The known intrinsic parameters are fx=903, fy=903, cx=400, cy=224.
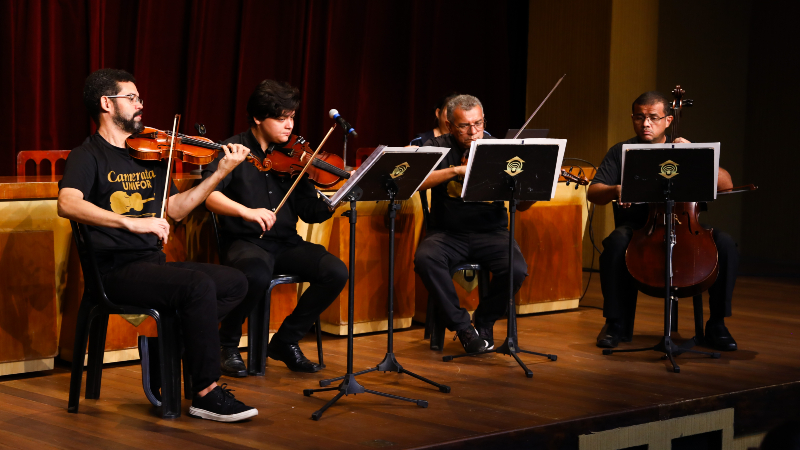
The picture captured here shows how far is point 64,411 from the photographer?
2.90 meters

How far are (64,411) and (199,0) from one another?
292 centimetres

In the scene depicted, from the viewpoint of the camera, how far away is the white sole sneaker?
276 centimetres

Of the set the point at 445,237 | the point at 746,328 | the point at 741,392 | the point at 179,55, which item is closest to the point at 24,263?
the point at 445,237

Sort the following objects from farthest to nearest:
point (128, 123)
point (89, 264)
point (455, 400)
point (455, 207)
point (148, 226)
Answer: point (455, 207)
point (455, 400)
point (128, 123)
point (89, 264)
point (148, 226)

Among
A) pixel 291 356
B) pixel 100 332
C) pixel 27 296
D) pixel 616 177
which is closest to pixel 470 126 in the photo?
pixel 616 177

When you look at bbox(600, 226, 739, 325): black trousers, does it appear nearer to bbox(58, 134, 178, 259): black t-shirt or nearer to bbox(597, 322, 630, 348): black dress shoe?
bbox(597, 322, 630, 348): black dress shoe

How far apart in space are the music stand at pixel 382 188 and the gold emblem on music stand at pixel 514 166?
39 centimetres

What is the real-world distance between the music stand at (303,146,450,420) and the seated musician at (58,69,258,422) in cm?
37

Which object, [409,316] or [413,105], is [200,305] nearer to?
[409,316]

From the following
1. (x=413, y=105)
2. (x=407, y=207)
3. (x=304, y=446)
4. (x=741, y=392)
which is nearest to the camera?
(x=304, y=446)

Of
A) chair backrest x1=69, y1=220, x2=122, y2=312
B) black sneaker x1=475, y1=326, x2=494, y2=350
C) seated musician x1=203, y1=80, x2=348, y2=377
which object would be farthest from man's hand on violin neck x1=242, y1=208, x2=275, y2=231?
black sneaker x1=475, y1=326, x2=494, y2=350

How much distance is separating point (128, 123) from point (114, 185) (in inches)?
8.5

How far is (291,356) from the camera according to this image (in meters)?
3.49

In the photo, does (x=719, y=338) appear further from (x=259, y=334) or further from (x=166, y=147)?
(x=166, y=147)
